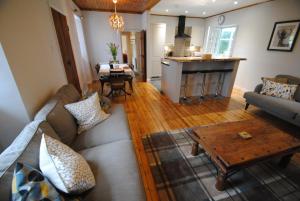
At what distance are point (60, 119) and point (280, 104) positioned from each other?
354 centimetres

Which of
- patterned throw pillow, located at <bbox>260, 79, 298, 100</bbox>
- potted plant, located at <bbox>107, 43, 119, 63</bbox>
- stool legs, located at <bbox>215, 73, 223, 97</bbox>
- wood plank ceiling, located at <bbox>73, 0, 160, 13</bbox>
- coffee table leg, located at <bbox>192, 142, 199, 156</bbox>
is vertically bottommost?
coffee table leg, located at <bbox>192, 142, 199, 156</bbox>

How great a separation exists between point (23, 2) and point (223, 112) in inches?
148

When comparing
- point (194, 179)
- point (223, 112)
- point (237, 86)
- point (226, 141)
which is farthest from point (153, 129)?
point (237, 86)

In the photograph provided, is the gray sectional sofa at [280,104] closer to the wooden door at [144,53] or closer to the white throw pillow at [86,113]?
the white throw pillow at [86,113]

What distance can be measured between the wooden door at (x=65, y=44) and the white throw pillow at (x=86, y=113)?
1690mm

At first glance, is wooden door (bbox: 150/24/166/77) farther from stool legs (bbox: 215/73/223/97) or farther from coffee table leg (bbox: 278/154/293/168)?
coffee table leg (bbox: 278/154/293/168)

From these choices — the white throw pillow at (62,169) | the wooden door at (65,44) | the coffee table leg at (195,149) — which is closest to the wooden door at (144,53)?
the wooden door at (65,44)

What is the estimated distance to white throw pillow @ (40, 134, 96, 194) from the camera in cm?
83

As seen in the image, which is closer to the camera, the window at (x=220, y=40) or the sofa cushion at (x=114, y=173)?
the sofa cushion at (x=114, y=173)

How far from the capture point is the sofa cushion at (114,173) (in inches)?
37.8

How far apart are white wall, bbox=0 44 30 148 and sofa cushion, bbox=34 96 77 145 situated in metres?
0.17

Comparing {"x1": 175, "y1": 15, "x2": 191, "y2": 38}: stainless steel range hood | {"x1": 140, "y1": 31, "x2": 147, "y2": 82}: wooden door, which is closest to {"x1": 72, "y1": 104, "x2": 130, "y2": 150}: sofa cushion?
{"x1": 140, "y1": 31, "x2": 147, "y2": 82}: wooden door

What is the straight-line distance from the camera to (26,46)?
1529 millimetres

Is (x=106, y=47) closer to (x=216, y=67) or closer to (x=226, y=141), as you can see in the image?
(x=216, y=67)
